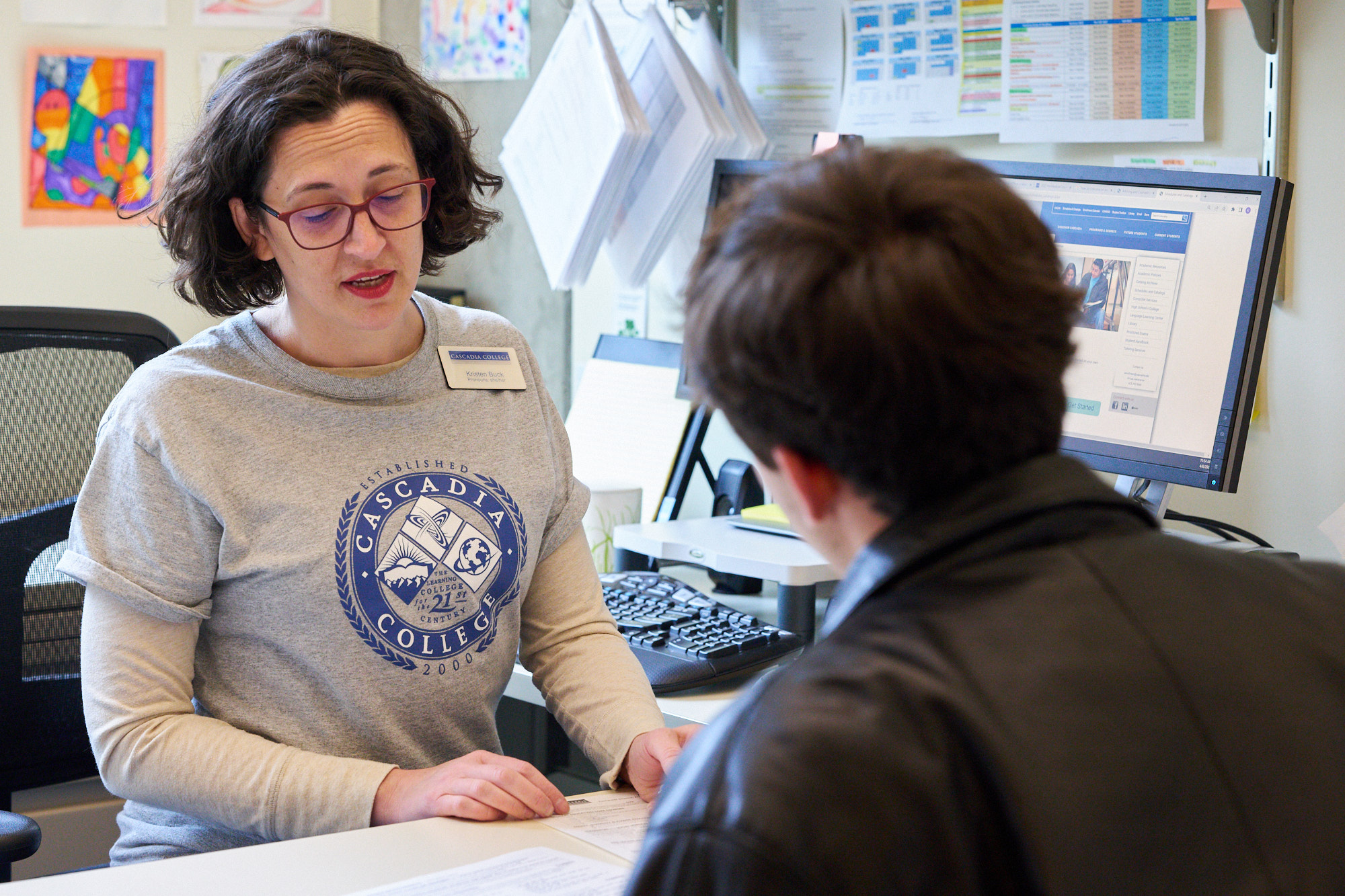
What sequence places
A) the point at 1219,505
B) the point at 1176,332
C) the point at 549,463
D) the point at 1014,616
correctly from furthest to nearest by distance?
the point at 1219,505
the point at 1176,332
the point at 549,463
the point at 1014,616

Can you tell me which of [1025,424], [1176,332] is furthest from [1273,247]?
[1025,424]

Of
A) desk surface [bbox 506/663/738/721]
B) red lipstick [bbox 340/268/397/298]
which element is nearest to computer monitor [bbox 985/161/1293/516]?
desk surface [bbox 506/663/738/721]

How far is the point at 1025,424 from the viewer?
0.54 m

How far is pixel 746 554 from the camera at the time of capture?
5.12 ft

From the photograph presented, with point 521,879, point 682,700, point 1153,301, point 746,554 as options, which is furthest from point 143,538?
point 1153,301

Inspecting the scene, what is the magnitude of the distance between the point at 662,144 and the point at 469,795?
1.15 m

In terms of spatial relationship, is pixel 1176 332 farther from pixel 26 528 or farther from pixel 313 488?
pixel 26 528

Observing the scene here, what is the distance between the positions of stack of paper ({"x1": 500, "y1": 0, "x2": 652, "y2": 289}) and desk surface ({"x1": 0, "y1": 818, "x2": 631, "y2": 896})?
1.12m

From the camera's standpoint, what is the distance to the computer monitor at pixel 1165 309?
4.36 feet

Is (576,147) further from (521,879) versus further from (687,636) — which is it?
(521,879)

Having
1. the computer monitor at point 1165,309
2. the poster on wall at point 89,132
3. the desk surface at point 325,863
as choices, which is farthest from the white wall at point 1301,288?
the poster on wall at point 89,132

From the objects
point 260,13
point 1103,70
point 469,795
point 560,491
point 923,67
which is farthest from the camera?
point 260,13

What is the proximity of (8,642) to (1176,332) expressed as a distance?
1298 mm

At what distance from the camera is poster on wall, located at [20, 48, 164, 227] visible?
7.72 ft
